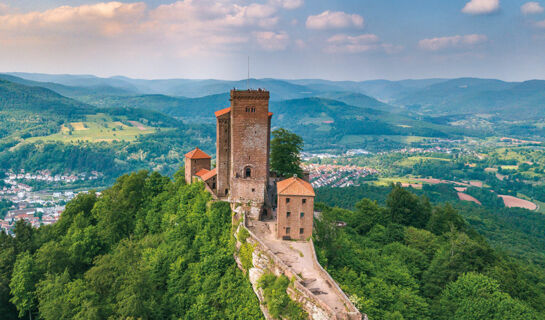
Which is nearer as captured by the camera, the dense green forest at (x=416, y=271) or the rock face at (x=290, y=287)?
the rock face at (x=290, y=287)

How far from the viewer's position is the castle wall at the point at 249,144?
40906 mm

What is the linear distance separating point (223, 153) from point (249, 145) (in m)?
4.69

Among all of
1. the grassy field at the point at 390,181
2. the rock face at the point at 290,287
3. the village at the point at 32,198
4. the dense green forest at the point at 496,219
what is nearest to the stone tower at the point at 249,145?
the rock face at the point at 290,287

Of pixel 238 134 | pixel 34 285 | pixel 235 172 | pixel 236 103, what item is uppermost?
pixel 236 103

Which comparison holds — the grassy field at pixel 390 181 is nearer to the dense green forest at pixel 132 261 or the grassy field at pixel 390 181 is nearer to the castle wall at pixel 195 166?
the castle wall at pixel 195 166

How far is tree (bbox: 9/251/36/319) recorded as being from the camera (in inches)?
1524

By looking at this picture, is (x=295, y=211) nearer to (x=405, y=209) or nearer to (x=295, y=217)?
(x=295, y=217)

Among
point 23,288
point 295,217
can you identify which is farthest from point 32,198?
point 295,217

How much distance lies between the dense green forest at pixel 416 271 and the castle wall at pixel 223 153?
12.6 metres

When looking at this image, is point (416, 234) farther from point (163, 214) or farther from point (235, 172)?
point (163, 214)

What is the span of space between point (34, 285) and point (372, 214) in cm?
4550

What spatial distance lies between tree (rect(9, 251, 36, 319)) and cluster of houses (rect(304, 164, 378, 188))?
105 metres

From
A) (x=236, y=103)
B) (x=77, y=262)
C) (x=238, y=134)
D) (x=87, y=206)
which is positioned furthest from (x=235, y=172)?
(x=87, y=206)

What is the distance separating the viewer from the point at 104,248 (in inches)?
1895
